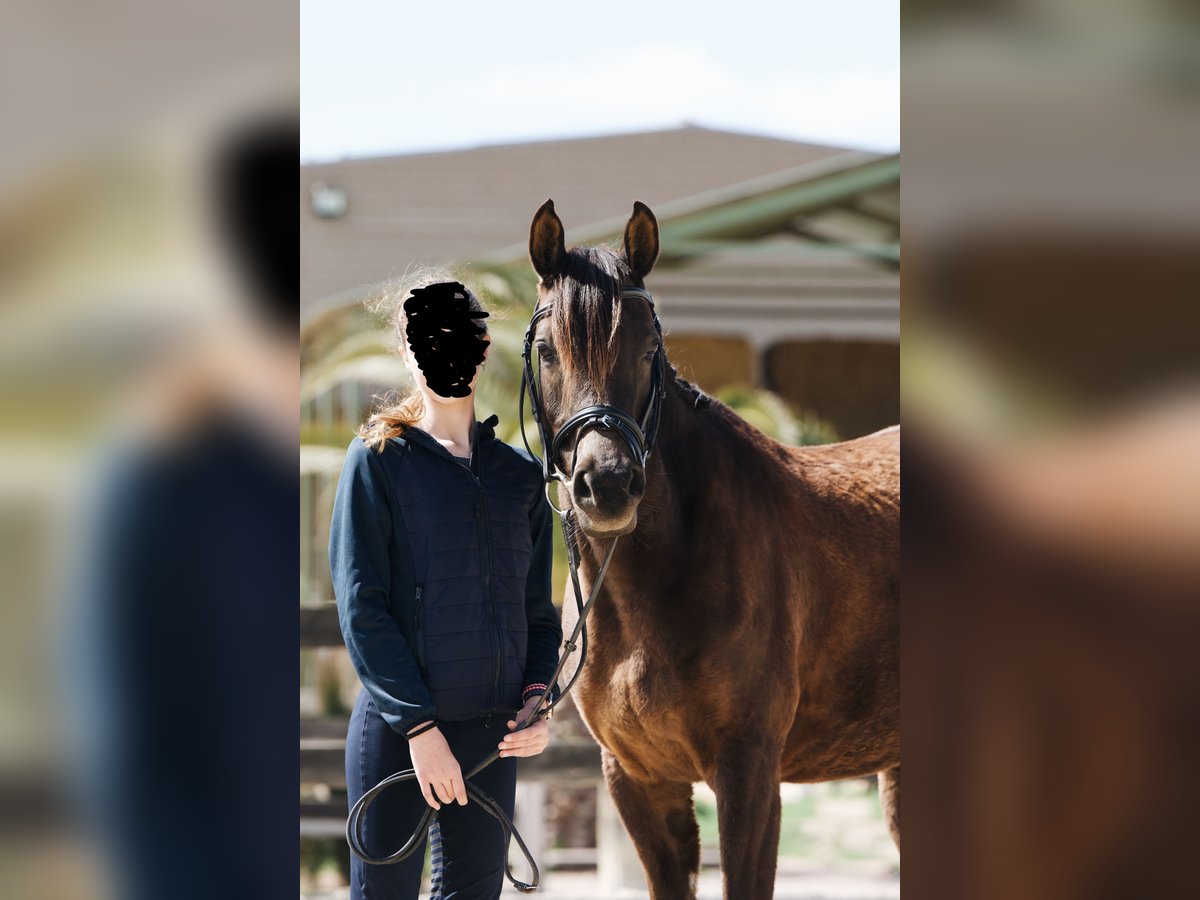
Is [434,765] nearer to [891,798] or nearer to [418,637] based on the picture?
[418,637]

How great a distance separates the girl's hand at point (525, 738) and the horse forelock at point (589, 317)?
696 mm

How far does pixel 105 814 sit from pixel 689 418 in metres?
1.94

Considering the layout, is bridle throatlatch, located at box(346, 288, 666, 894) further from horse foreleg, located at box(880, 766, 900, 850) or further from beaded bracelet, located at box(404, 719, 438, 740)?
horse foreleg, located at box(880, 766, 900, 850)

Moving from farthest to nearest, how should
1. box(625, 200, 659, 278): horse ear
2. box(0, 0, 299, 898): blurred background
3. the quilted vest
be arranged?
box(625, 200, 659, 278): horse ear → the quilted vest → box(0, 0, 299, 898): blurred background

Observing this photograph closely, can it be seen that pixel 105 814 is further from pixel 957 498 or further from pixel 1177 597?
pixel 1177 597

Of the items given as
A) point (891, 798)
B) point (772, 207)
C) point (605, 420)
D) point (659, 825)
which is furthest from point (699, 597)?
point (772, 207)

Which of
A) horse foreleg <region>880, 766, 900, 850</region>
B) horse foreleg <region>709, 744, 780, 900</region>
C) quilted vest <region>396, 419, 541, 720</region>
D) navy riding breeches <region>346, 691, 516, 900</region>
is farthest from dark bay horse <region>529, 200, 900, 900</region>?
horse foreleg <region>880, 766, 900, 850</region>

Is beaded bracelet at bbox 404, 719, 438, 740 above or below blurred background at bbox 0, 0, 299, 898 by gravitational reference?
below

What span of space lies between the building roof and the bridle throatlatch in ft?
28.6

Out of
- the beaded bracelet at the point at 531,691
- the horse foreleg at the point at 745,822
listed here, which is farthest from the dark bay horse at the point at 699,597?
the beaded bracelet at the point at 531,691

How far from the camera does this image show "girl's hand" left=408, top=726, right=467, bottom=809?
6.86ft

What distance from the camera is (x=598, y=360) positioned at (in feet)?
8.25

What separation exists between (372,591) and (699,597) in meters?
0.94

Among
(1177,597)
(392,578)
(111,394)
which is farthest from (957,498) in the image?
(392,578)
